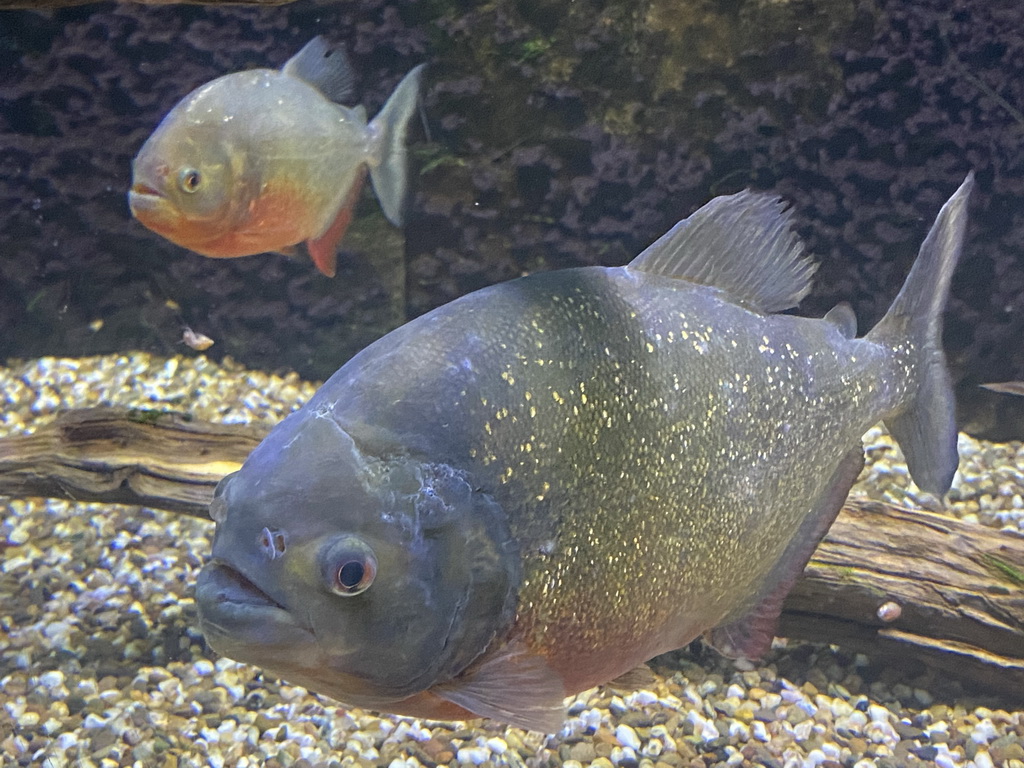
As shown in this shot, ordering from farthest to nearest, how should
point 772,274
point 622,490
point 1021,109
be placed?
point 1021,109 → point 772,274 → point 622,490

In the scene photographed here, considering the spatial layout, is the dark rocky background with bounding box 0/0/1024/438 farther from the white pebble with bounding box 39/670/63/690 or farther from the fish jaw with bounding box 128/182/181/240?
the white pebble with bounding box 39/670/63/690

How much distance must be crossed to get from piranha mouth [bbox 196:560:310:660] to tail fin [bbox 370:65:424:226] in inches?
94.7

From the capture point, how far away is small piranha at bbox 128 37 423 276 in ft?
8.83

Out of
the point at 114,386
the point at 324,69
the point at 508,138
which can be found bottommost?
the point at 114,386

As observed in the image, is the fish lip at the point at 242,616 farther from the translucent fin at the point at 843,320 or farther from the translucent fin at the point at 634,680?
the translucent fin at the point at 843,320

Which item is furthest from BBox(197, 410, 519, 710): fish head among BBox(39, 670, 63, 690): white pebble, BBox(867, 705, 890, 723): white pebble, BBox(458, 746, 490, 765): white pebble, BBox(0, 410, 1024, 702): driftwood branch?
BBox(867, 705, 890, 723): white pebble

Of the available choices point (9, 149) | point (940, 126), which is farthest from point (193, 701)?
point (940, 126)

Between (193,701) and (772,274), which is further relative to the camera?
(193,701)

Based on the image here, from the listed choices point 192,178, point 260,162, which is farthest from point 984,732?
point 192,178

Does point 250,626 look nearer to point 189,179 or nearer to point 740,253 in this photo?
point 740,253

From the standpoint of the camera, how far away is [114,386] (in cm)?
602

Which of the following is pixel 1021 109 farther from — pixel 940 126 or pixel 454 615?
pixel 454 615

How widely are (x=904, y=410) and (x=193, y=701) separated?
2830 mm

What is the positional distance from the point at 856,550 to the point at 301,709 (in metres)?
Answer: 2.34
